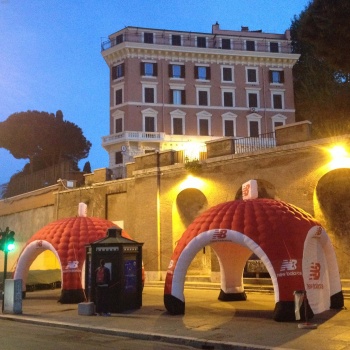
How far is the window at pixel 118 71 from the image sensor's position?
47550 mm

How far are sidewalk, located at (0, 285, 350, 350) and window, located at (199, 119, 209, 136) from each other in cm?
3060

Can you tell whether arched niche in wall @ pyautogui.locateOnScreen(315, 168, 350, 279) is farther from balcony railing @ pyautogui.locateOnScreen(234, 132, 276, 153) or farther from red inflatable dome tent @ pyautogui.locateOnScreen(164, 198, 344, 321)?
red inflatable dome tent @ pyautogui.locateOnScreen(164, 198, 344, 321)

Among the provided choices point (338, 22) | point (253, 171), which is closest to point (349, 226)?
point (253, 171)

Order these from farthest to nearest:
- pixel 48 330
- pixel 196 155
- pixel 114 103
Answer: pixel 114 103, pixel 196 155, pixel 48 330

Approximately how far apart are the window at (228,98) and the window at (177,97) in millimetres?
4384

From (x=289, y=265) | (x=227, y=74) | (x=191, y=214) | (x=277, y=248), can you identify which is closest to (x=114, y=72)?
(x=227, y=74)

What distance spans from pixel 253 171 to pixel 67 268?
1076 centimetres

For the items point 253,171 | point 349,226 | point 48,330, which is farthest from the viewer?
point 253,171

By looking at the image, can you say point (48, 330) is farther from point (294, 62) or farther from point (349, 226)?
point (294, 62)

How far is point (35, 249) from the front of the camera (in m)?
19.5

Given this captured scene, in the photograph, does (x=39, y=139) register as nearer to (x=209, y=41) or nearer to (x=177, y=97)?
(x=177, y=97)

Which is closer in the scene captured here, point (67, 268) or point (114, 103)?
point (67, 268)

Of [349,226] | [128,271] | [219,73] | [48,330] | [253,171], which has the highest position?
[219,73]

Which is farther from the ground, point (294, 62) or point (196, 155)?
point (294, 62)
